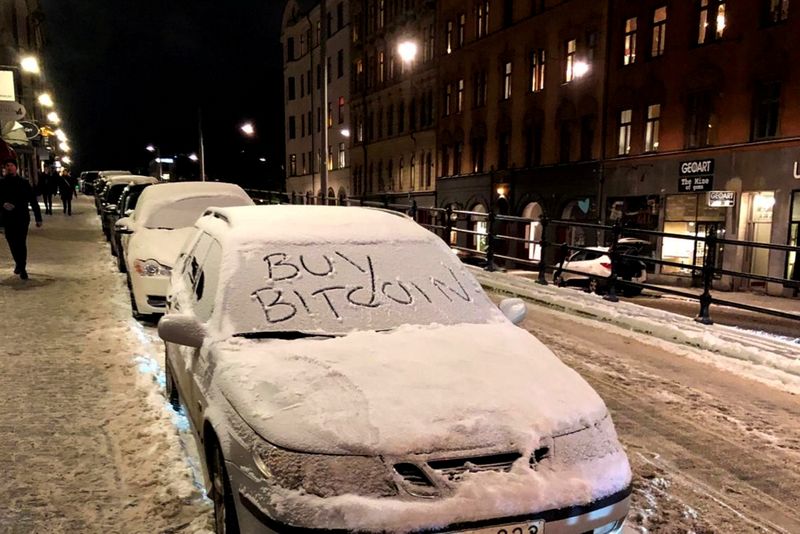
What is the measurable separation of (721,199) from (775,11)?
232 inches

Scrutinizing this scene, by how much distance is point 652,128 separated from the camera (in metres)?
24.7

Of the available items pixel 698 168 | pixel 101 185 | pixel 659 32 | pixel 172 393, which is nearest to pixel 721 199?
pixel 698 168

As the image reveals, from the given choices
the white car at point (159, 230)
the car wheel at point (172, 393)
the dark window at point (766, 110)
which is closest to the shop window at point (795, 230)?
the dark window at point (766, 110)

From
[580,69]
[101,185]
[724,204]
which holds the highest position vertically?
[580,69]

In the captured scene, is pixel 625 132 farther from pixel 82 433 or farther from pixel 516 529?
pixel 516 529

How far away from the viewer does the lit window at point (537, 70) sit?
3044 centimetres

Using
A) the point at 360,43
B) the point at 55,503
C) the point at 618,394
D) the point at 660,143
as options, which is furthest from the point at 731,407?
the point at 360,43

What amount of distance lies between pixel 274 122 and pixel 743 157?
76111mm

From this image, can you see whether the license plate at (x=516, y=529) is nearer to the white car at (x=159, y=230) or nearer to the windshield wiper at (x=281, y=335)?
the windshield wiper at (x=281, y=335)

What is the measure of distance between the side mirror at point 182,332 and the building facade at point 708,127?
20270mm

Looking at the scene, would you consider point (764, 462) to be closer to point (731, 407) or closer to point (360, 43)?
point (731, 407)

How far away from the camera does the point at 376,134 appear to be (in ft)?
156

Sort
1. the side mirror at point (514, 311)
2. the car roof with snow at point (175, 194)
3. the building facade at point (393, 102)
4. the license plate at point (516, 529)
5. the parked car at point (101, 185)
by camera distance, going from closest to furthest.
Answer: the license plate at point (516, 529), the side mirror at point (514, 311), the car roof with snow at point (175, 194), the parked car at point (101, 185), the building facade at point (393, 102)

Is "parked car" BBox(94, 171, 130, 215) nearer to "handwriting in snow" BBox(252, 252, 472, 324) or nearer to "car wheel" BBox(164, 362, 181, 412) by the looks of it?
"car wheel" BBox(164, 362, 181, 412)
